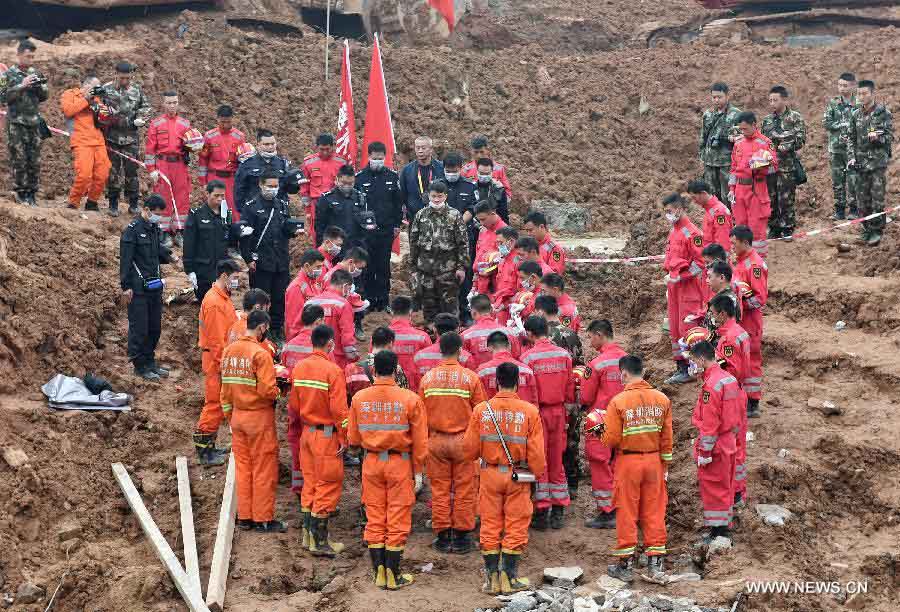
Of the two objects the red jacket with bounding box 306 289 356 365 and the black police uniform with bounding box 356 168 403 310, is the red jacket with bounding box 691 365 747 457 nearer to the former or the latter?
the red jacket with bounding box 306 289 356 365

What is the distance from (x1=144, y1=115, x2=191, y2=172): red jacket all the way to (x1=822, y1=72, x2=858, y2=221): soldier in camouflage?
30.7 feet

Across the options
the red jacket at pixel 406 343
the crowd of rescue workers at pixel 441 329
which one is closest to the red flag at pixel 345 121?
the crowd of rescue workers at pixel 441 329

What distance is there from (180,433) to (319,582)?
3181 millimetres

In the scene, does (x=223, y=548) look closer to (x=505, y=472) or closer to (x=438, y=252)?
(x=505, y=472)

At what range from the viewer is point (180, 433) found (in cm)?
1275

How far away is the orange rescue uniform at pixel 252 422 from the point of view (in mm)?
10664

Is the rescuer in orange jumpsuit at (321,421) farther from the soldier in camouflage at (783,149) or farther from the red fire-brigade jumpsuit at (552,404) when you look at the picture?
the soldier in camouflage at (783,149)

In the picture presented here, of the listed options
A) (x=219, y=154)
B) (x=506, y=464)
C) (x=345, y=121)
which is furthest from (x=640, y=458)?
(x=345, y=121)

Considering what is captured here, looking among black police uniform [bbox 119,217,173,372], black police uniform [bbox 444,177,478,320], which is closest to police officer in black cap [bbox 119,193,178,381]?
black police uniform [bbox 119,217,173,372]

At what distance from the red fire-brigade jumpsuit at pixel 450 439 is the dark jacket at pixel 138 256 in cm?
429

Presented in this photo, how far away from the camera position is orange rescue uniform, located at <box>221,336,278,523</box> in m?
10.7

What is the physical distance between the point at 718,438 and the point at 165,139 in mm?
9593

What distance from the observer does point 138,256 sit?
13.2 meters

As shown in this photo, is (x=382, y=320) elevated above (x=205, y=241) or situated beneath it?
situated beneath
